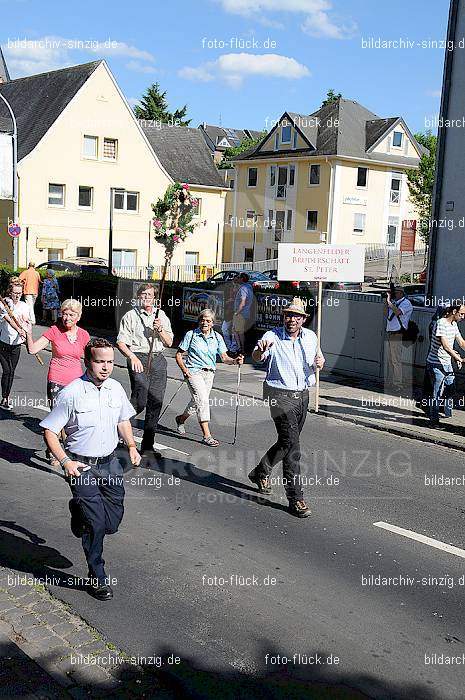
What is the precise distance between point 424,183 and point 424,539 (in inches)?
1839

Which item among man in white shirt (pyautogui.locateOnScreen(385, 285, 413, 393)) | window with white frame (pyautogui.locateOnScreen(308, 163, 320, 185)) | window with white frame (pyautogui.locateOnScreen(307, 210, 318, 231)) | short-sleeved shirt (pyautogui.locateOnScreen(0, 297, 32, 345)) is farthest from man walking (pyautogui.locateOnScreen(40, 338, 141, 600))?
window with white frame (pyautogui.locateOnScreen(308, 163, 320, 185))

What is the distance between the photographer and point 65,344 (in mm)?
9391

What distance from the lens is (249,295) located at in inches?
738

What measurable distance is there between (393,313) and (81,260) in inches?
1027

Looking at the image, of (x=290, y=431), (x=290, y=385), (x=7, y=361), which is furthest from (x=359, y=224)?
(x=290, y=431)

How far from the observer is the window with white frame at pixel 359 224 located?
184 ft

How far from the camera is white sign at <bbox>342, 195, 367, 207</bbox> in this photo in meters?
54.8

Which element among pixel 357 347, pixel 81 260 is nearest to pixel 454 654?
pixel 357 347

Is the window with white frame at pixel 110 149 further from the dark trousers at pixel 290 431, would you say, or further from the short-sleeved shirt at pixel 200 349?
the dark trousers at pixel 290 431

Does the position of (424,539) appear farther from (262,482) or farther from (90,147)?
(90,147)

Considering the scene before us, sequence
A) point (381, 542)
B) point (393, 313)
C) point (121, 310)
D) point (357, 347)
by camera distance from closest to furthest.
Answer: point (381, 542) < point (393, 313) < point (357, 347) < point (121, 310)

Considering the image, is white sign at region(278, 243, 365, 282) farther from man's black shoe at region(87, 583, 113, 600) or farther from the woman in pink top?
man's black shoe at region(87, 583, 113, 600)

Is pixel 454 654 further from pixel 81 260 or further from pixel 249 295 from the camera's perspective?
pixel 81 260

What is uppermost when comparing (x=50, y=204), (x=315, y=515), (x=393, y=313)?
(x=50, y=204)
